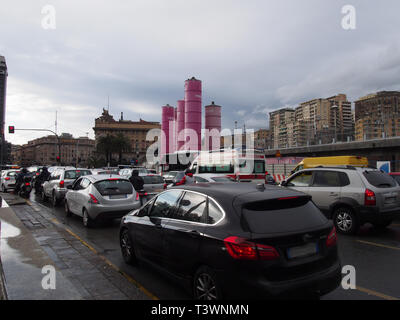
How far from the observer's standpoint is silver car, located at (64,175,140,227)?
341 inches

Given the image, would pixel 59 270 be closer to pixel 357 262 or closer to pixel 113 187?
pixel 113 187

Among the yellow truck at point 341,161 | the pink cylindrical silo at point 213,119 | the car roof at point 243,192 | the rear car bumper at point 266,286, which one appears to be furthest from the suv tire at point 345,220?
the pink cylindrical silo at point 213,119

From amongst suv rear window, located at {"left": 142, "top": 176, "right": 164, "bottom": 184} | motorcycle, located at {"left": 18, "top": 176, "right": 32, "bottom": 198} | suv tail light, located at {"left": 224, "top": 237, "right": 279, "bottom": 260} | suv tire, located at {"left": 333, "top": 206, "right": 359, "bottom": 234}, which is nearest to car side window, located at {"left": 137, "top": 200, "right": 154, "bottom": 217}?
suv tail light, located at {"left": 224, "top": 237, "right": 279, "bottom": 260}

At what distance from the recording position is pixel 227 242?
129 inches

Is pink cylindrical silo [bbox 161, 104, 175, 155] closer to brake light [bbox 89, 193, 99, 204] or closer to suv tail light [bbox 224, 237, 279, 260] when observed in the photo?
brake light [bbox 89, 193, 99, 204]

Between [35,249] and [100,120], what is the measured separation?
10877cm

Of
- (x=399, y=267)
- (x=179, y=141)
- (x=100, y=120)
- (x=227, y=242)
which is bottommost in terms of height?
(x=399, y=267)

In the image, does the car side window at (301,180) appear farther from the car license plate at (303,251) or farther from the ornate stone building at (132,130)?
the ornate stone building at (132,130)

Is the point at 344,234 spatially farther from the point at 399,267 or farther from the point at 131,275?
the point at 131,275

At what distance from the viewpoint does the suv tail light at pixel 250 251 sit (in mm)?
3158

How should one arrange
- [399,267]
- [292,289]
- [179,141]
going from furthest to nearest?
[179,141] → [399,267] → [292,289]

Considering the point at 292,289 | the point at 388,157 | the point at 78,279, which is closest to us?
the point at 292,289
